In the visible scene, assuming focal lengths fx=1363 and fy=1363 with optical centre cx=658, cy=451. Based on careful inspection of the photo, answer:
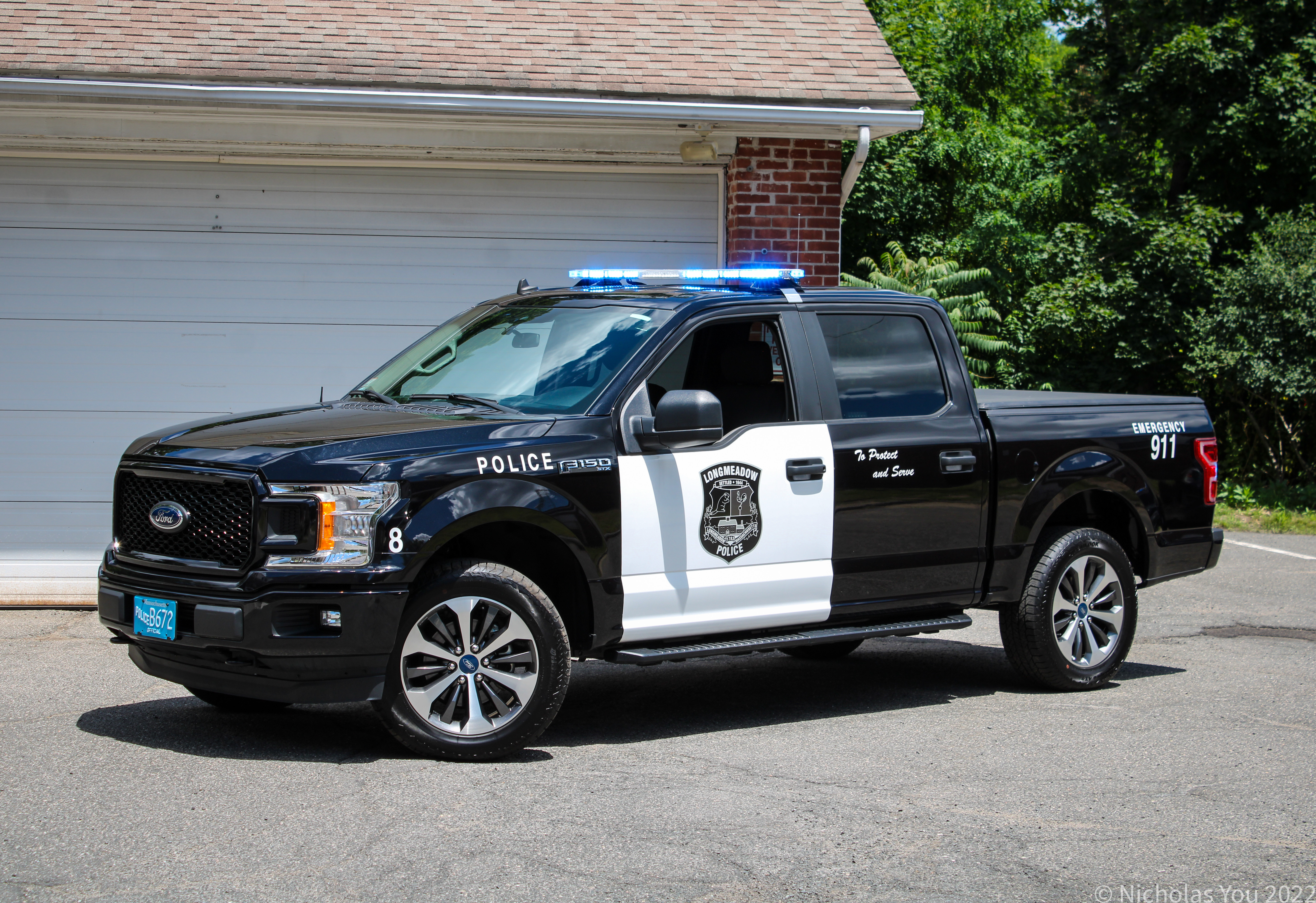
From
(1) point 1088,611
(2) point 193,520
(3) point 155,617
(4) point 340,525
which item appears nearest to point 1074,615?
(1) point 1088,611

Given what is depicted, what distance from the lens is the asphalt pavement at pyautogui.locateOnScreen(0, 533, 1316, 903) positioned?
4.15 m

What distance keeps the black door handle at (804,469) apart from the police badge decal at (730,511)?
168 millimetres

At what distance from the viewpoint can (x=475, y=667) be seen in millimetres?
5402

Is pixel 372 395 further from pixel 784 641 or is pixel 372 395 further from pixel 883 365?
pixel 883 365

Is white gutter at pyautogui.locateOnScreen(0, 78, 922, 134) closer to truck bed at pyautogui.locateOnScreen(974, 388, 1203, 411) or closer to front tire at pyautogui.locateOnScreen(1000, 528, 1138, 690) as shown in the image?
truck bed at pyautogui.locateOnScreen(974, 388, 1203, 411)

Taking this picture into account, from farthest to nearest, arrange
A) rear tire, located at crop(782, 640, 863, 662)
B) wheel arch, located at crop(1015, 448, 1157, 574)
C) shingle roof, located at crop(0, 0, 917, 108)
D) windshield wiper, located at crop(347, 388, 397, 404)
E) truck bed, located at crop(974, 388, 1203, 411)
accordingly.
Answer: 1. shingle roof, located at crop(0, 0, 917, 108)
2. rear tire, located at crop(782, 640, 863, 662)
3. truck bed, located at crop(974, 388, 1203, 411)
4. wheel arch, located at crop(1015, 448, 1157, 574)
5. windshield wiper, located at crop(347, 388, 397, 404)

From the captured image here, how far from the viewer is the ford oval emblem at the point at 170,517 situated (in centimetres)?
538

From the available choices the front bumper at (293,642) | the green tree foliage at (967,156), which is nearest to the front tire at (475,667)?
the front bumper at (293,642)

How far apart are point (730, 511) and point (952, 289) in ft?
52.7

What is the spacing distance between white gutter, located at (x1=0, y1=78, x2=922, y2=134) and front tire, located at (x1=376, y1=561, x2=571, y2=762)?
16.3 feet

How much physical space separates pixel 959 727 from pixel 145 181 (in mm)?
7022

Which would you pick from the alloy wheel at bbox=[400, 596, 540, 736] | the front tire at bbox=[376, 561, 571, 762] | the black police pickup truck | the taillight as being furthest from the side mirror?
the taillight

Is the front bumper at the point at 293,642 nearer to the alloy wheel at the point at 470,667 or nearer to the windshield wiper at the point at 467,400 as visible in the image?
the alloy wheel at the point at 470,667

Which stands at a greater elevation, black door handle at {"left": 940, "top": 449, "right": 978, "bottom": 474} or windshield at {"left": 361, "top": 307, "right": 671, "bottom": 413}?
windshield at {"left": 361, "top": 307, "right": 671, "bottom": 413}
